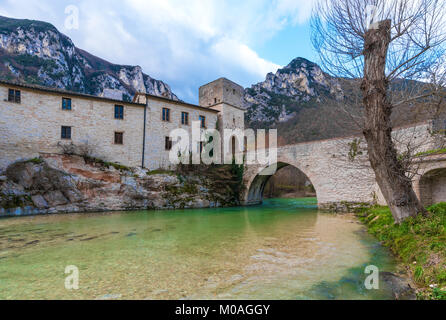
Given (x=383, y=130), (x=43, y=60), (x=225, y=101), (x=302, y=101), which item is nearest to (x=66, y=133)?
(x=225, y=101)

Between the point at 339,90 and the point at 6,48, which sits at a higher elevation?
the point at 6,48

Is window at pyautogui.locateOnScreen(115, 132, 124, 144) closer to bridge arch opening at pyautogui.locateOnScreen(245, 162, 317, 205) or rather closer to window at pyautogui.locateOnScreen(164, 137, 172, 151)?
window at pyautogui.locateOnScreen(164, 137, 172, 151)

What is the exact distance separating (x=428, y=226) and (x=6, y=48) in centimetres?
7634

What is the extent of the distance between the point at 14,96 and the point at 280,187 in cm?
3069

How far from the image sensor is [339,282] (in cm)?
338

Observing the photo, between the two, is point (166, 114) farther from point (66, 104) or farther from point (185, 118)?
point (66, 104)

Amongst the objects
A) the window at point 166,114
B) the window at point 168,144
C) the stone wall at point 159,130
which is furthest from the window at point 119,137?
the window at point 166,114

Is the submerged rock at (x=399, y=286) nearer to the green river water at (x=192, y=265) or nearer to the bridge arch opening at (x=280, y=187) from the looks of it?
the green river water at (x=192, y=265)

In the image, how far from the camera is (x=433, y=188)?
812 centimetres

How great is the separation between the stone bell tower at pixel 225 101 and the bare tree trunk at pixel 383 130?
18.1 meters

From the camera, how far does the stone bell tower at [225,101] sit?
23.9 m

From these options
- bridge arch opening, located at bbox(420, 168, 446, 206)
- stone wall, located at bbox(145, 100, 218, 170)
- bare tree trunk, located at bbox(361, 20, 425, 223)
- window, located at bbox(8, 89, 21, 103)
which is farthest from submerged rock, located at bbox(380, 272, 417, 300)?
window, located at bbox(8, 89, 21, 103)
